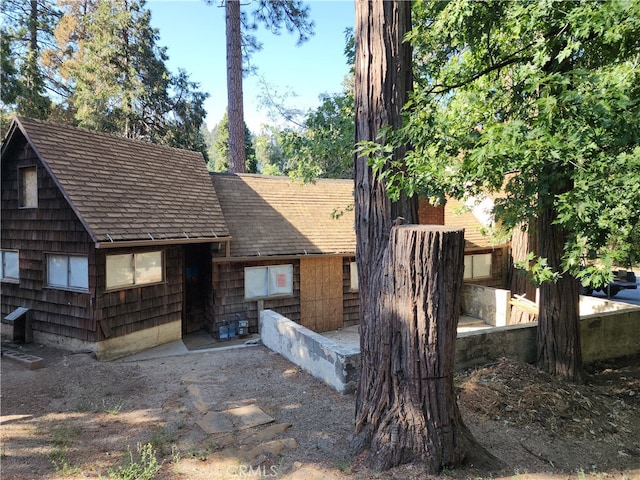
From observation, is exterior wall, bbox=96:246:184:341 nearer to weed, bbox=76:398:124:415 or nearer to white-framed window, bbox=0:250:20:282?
weed, bbox=76:398:124:415

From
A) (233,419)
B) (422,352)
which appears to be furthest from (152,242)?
(422,352)

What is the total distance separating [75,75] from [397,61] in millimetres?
24890

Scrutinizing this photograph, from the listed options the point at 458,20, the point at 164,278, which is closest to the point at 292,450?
the point at 458,20

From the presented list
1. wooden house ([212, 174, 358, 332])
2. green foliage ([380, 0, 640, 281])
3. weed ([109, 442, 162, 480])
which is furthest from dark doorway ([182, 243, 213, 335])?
green foliage ([380, 0, 640, 281])

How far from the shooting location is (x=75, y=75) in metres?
23.1

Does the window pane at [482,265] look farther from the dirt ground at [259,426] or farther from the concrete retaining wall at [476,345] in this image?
the dirt ground at [259,426]

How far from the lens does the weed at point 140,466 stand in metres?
3.83

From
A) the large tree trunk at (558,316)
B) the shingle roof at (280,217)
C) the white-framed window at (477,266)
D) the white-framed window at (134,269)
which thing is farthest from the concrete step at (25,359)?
the white-framed window at (477,266)

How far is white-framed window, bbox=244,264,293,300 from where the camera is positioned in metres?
11.7

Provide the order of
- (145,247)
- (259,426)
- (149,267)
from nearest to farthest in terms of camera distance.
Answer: (259,426), (145,247), (149,267)

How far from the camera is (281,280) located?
12.2 m

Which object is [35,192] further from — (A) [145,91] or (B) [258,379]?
(A) [145,91]

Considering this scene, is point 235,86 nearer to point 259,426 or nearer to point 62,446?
point 259,426

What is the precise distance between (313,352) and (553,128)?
16.0ft
